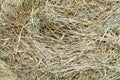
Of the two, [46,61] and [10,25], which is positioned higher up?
[10,25]

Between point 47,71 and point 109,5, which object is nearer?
point 47,71

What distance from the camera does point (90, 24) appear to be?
6.34ft

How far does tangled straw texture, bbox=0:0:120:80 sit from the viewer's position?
1835 millimetres

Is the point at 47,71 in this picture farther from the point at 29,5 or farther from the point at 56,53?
the point at 29,5

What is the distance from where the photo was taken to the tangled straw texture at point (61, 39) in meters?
1.83

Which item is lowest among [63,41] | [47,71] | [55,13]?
[47,71]

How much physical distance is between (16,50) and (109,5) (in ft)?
1.85

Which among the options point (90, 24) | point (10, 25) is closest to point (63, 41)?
point (90, 24)

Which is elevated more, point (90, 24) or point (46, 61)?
point (90, 24)

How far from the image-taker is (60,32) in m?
1.93

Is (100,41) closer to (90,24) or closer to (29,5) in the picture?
(90,24)

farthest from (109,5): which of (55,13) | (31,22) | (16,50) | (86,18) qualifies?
(16,50)

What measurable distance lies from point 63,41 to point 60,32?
53mm

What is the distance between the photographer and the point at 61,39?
191 centimetres
